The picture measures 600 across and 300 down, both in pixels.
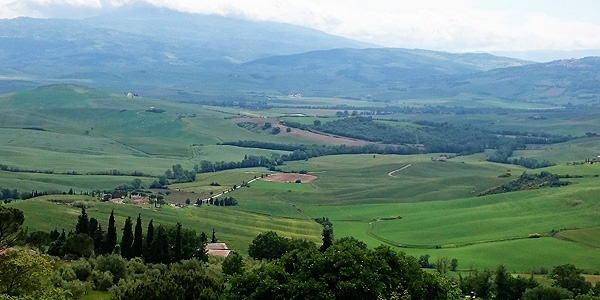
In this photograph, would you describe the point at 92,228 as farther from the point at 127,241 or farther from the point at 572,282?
the point at 572,282

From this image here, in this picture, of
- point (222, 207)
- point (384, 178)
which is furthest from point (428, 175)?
point (222, 207)

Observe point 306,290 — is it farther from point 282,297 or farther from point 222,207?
point 222,207

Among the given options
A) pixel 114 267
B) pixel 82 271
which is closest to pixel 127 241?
pixel 114 267

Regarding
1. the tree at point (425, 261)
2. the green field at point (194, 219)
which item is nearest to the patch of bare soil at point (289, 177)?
the green field at point (194, 219)

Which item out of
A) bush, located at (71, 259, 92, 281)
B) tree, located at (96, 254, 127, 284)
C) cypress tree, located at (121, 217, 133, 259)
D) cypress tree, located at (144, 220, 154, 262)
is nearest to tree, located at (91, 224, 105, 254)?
cypress tree, located at (121, 217, 133, 259)

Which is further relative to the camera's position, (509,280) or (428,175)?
(428,175)

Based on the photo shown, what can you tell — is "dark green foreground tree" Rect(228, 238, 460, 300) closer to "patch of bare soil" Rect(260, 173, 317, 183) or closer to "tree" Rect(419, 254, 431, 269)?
"tree" Rect(419, 254, 431, 269)
